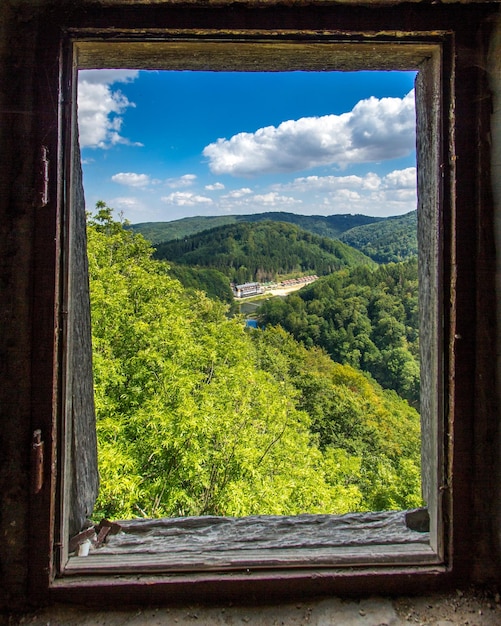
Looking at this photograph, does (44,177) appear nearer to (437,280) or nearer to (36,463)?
(36,463)

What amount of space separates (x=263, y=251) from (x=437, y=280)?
39.9 metres

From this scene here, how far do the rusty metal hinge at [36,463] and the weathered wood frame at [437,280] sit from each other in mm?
15

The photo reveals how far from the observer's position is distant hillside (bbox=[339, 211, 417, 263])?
98.8 feet

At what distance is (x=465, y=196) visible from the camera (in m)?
0.80

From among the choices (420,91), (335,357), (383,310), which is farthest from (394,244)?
(420,91)

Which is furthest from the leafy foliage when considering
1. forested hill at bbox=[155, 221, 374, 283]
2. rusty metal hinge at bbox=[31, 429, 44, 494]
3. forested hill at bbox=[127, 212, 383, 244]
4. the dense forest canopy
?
rusty metal hinge at bbox=[31, 429, 44, 494]

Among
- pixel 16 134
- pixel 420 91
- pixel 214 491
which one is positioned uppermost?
pixel 420 91

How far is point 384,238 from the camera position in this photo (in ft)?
119

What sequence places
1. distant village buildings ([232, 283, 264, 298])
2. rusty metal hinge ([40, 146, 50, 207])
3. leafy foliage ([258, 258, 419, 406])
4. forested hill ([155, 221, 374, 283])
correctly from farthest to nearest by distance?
1. forested hill ([155, 221, 374, 283])
2. distant village buildings ([232, 283, 264, 298])
3. leafy foliage ([258, 258, 419, 406])
4. rusty metal hinge ([40, 146, 50, 207])

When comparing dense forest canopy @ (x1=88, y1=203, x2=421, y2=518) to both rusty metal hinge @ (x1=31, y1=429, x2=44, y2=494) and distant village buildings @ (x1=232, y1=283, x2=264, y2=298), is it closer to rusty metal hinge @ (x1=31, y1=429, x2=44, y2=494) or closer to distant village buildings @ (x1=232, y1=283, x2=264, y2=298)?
rusty metal hinge @ (x1=31, y1=429, x2=44, y2=494)

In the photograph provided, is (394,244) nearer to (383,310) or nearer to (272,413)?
(383,310)

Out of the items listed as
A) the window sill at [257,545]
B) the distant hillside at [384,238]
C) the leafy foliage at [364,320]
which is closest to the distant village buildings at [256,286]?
the leafy foliage at [364,320]

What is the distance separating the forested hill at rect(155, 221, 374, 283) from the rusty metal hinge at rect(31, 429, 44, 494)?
107ft

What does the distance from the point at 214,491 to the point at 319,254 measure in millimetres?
39211
